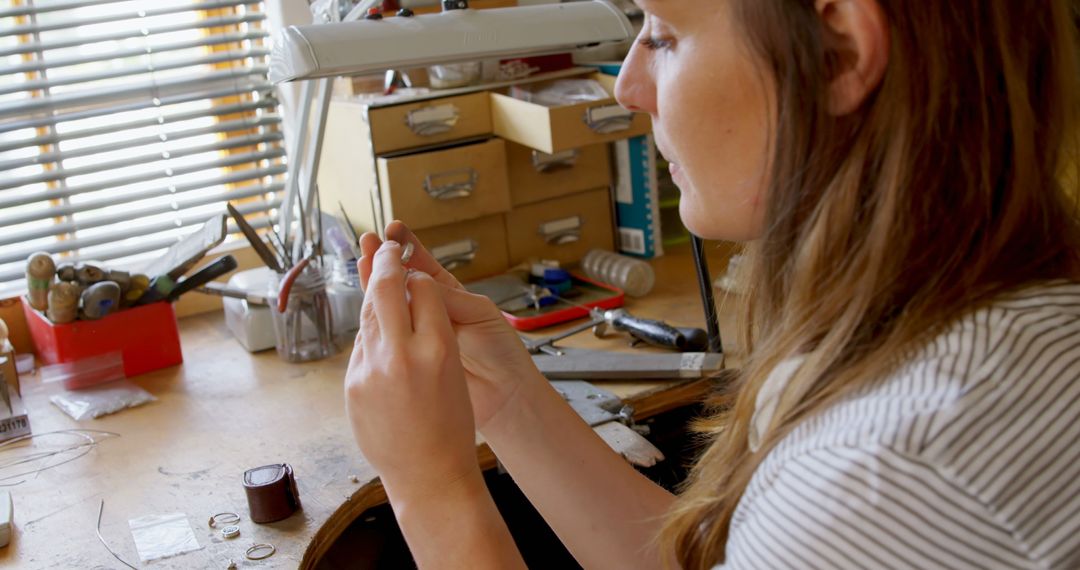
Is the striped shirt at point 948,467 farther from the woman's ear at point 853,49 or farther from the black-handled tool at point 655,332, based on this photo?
the black-handled tool at point 655,332

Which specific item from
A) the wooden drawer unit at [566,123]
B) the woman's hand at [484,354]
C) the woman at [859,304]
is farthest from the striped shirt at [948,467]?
the wooden drawer unit at [566,123]

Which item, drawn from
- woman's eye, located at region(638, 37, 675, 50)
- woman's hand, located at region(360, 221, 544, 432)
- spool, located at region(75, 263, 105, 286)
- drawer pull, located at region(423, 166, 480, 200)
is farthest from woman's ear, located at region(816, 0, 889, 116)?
spool, located at region(75, 263, 105, 286)

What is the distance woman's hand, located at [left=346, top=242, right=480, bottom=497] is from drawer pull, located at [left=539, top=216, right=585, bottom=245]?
3.38 feet

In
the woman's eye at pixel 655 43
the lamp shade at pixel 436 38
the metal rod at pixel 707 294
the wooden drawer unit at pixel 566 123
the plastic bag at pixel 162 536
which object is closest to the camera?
the woman's eye at pixel 655 43

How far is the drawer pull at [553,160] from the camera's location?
1.85m

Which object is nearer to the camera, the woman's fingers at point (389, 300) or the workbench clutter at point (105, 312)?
the woman's fingers at point (389, 300)

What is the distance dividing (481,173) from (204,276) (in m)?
0.47

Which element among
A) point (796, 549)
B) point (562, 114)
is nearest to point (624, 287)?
point (562, 114)

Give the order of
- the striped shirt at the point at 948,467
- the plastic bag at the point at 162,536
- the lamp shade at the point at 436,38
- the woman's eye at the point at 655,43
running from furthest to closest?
the lamp shade at the point at 436,38
the plastic bag at the point at 162,536
the woman's eye at the point at 655,43
the striped shirt at the point at 948,467

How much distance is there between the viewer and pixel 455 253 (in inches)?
71.7

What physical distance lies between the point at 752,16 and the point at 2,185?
4.91 feet

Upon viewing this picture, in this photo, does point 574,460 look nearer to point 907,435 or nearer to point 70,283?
point 907,435

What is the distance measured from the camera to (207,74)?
1966 millimetres

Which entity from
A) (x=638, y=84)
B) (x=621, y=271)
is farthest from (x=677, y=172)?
(x=621, y=271)
